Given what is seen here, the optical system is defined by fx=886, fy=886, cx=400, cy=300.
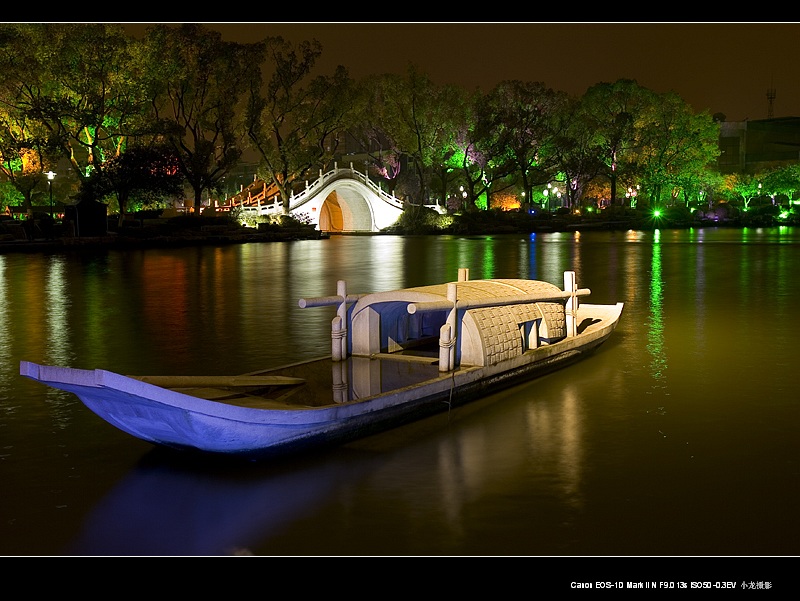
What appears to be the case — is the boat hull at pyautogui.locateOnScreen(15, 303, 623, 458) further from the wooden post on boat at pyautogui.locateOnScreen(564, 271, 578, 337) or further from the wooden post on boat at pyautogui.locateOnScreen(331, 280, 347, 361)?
the wooden post on boat at pyautogui.locateOnScreen(564, 271, 578, 337)

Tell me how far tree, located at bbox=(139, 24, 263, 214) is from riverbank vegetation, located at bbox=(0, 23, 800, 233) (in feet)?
0.34

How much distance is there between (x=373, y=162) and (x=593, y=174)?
2631 centimetres

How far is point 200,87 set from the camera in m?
52.3

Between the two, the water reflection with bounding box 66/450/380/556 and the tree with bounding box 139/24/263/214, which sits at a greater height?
the tree with bounding box 139/24/263/214

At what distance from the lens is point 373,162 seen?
90.2m

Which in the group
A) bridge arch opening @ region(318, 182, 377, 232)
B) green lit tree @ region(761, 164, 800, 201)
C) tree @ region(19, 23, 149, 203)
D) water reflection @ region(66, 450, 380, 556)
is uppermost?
tree @ region(19, 23, 149, 203)

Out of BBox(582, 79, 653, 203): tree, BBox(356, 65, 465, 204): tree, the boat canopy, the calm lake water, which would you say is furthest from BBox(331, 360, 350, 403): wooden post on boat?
BBox(582, 79, 653, 203): tree

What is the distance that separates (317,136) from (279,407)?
54.4 m

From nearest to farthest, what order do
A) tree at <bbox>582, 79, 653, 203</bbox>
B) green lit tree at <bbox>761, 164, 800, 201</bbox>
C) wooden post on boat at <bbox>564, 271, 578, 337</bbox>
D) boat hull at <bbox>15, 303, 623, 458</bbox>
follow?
boat hull at <bbox>15, 303, 623, 458</bbox>
wooden post on boat at <bbox>564, 271, 578, 337</bbox>
tree at <bbox>582, 79, 653, 203</bbox>
green lit tree at <bbox>761, 164, 800, 201</bbox>

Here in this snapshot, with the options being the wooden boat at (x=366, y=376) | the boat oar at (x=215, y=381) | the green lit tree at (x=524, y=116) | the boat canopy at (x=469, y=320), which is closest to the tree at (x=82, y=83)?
the green lit tree at (x=524, y=116)

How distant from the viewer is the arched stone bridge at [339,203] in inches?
2470

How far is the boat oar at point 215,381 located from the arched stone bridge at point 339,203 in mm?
50918

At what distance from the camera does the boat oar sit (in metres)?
8.35

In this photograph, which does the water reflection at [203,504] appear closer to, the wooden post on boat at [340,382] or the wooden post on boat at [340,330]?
the wooden post on boat at [340,382]
